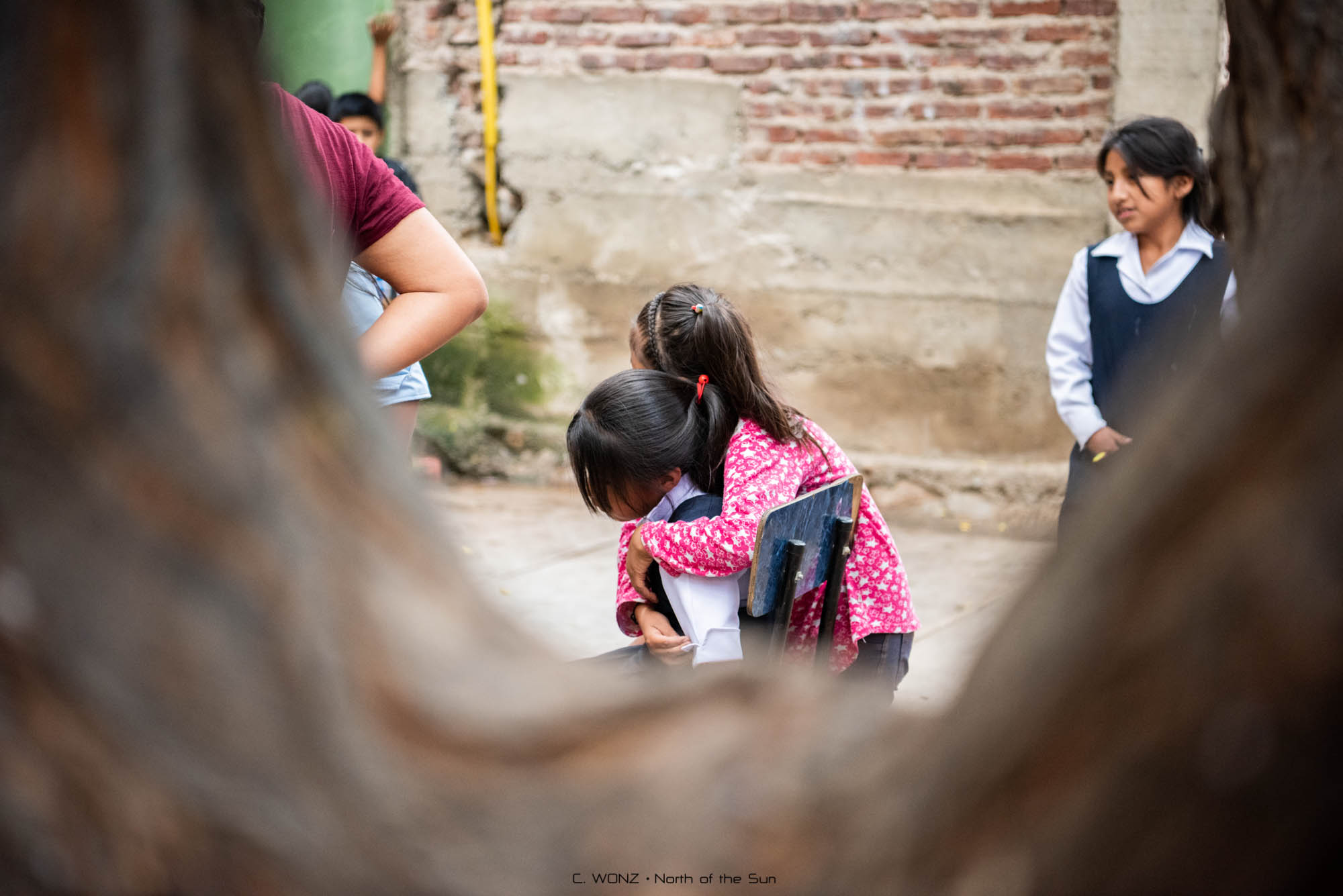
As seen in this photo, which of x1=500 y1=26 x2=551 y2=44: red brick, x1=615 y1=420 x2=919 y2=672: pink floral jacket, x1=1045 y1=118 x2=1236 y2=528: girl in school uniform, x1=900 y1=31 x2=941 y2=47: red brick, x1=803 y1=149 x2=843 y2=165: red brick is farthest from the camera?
x1=500 y1=26 x2=551 y2=44: red brick

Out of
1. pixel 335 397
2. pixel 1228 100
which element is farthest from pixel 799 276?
pixel 335 397

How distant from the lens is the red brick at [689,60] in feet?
16.4

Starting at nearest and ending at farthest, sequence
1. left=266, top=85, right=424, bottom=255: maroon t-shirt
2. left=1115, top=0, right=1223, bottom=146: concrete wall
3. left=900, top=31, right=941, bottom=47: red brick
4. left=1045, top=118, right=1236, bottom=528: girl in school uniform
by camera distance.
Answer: left=266, top=85, right=424, bottom=255: maroon t-shirt, left=1045, top=118, right=1236, bottom=528: girl in school uniform, left=1115, top=0, right=1223, bottom=146: concrete wall, left=900, top=31, right=941, bottom=47: red brick

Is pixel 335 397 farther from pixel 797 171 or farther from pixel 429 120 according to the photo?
pixel 429 120

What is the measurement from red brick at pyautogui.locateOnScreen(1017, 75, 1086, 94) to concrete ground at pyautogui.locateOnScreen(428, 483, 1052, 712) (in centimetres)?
184

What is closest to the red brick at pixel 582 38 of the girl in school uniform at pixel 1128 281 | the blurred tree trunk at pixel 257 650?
the girl in school uniform at pixel 1128 281

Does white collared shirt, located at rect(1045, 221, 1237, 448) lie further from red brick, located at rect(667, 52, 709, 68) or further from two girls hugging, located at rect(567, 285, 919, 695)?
red brick, located at rect(667, 52, 709, 68)

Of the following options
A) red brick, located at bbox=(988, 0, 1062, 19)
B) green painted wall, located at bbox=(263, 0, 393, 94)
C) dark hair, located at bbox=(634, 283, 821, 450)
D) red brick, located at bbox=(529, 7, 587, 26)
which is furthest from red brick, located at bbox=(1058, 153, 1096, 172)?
green painted wall, located at bbox=(263, 0, 393, 94)

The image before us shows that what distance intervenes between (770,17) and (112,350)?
4.88 m

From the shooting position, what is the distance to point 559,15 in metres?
5.16

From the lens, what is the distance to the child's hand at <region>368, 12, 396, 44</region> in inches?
211

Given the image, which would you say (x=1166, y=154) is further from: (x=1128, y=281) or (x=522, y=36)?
(x=522, y=36)

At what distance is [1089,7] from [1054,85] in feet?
1.04

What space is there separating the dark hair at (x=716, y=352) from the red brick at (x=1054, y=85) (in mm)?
2510
